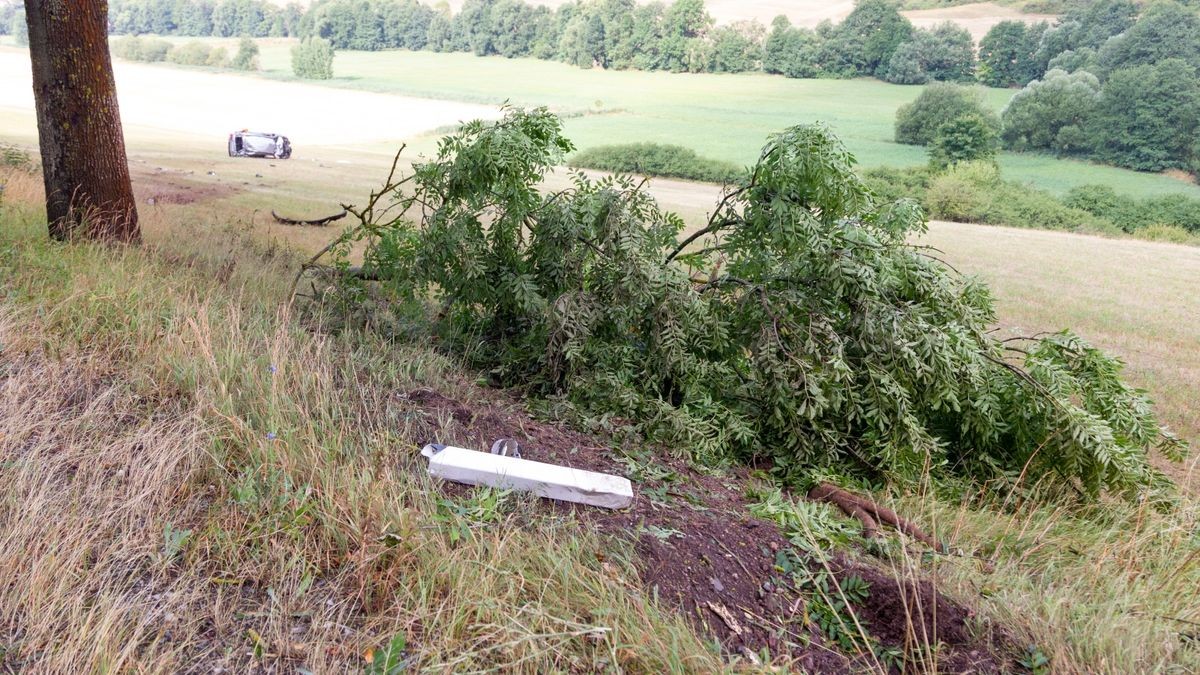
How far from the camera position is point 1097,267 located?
8414 mm

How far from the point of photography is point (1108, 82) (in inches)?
436

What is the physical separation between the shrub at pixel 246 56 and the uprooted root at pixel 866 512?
16.0m

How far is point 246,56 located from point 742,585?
1724cm

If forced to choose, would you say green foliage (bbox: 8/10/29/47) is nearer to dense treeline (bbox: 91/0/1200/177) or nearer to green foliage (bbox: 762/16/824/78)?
dense treeline (bbox: 91/0/1200/177)

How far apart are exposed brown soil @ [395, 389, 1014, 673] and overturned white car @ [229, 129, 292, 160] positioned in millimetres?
10392

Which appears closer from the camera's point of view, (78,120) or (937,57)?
(78,120)

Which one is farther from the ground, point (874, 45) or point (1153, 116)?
point (874, 45)

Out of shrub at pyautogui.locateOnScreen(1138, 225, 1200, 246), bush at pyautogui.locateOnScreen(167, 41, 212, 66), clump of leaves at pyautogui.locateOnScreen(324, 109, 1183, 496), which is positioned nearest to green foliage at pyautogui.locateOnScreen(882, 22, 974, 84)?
shrub at pyautogui.locateOnScreen(1138, 225, 1200, 246)

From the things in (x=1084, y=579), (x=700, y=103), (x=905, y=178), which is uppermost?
(x=700, y=103)

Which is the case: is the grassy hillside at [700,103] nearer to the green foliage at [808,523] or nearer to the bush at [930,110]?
the bush at [930,110]

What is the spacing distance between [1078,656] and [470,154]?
4269 millimetres

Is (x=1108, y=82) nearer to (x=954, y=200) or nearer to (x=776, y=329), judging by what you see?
(x=954, y=200)

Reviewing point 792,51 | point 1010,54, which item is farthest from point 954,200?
point 792,51

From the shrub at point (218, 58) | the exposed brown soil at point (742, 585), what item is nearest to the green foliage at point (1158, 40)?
the exposed brown soil at point (742, 585)
